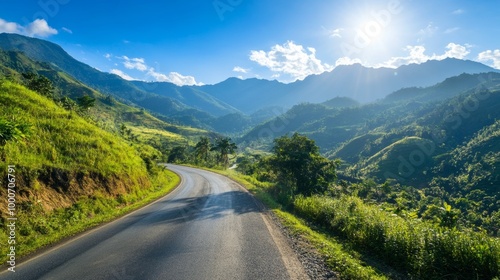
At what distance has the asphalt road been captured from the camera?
8859 millimetres

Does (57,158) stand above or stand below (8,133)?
below

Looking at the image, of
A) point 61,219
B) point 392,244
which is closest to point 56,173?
point 61,219

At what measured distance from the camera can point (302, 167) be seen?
1356 inches

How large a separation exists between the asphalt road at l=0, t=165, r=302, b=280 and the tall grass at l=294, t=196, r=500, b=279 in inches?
147

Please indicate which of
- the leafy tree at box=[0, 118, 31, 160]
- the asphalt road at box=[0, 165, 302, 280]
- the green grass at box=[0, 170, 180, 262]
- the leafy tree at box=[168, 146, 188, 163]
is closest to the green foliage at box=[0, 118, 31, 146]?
the leafy tree at box=[0, 118, 31, 160]

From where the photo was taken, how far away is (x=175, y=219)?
56.8 ft

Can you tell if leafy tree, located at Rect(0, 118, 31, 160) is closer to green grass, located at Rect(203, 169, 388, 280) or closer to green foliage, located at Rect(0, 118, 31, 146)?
green foliage, located at Rect(0, 118, 31, 146)

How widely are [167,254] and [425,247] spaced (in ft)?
29.7

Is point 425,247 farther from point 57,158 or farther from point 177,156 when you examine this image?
point 177,156

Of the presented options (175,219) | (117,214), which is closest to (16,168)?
(117,214)

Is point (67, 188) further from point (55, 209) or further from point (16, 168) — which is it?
point (16, 168)

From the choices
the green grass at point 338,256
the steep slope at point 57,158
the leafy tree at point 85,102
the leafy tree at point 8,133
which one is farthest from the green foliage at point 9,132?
the leafy tree at point 85,102

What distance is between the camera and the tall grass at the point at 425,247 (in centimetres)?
846

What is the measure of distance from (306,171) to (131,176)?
19.7 meters
